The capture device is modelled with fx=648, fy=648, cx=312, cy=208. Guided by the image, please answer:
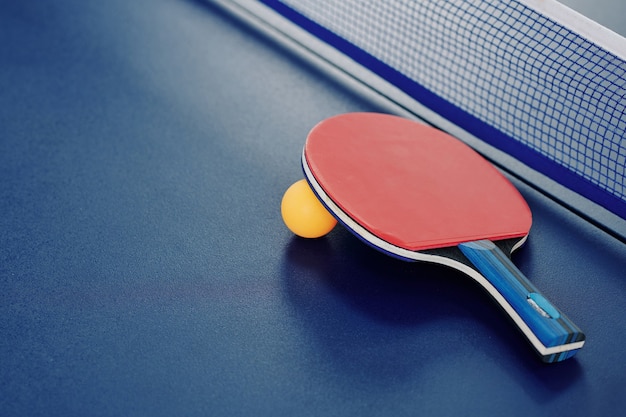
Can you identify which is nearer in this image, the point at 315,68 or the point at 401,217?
the point at 401,217

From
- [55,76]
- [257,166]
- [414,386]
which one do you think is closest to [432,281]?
[414,386]

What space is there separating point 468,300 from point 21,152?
1.75 meters

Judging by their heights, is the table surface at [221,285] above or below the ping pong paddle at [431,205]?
below

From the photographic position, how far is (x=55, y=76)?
296 cm

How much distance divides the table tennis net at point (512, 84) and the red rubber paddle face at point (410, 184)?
1.15ft

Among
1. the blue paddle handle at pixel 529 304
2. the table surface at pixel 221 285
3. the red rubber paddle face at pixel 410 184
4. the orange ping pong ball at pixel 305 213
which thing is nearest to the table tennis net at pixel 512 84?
the table surface at pixel 221 285

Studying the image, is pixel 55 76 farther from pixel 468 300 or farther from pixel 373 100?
pixel 468 300

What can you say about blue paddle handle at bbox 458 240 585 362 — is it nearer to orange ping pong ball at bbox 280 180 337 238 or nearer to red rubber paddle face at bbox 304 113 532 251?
red rubber paddle face at bbox 304 113 532 251

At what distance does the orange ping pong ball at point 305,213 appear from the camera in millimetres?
2137

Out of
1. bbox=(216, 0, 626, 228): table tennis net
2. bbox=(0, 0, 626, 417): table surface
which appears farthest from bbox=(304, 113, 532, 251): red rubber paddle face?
bbox=(216, 0, 626, 228): table tennis net

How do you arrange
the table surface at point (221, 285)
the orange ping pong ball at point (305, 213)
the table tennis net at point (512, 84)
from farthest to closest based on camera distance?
the table tennis net at point (512, 84)
the orange ping pong ball at point (305, 213)
the table surface at point (221, 285)

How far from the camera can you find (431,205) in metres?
2.12

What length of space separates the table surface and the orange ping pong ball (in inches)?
3.1

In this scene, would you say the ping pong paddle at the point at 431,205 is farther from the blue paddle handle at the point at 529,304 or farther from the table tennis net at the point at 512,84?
the table tennis net at the point at 512,84
